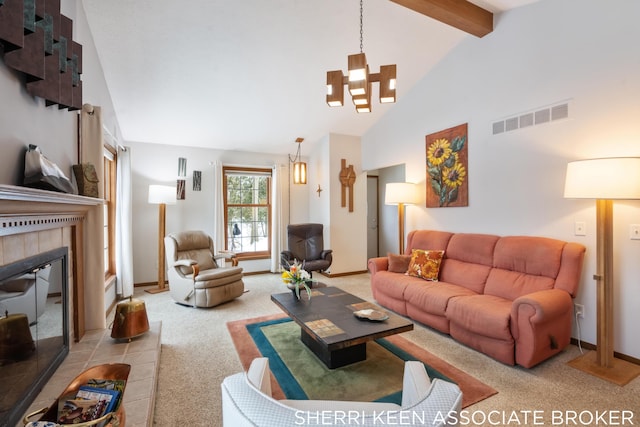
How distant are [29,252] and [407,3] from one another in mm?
3505

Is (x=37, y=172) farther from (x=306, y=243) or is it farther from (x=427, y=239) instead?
(x=306, y=243)

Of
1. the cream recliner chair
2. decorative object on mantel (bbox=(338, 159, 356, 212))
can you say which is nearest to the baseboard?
decorative object on mantel (bbox=(338, 159, 356, 212))

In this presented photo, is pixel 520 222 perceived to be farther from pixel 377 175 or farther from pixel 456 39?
pixel 377 175

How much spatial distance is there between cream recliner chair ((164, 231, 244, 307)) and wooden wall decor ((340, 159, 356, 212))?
225 cm

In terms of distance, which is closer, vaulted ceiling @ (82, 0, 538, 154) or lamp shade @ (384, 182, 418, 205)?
vaulted ceiling @ (82, 0, 538, 154)

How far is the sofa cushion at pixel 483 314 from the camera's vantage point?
2.41 metres

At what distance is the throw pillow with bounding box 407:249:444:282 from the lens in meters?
3.57

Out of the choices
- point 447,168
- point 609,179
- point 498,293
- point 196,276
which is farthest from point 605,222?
point 196,276

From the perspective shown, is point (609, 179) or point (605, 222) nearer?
point (609, 179)

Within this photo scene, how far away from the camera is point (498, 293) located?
2.99 m

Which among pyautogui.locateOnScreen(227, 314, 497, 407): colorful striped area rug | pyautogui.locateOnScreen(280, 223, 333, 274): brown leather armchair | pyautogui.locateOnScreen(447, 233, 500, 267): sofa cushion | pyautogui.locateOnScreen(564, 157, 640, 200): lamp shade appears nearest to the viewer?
pyautogui.locateOnScreen(227, 314, 497, 407): colorful striped area rug

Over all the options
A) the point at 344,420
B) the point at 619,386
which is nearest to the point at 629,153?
the point at 619,386

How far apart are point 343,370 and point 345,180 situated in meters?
3.64

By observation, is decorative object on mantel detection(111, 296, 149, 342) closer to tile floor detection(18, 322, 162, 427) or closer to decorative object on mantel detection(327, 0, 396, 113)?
tile floor detection(18, 322, 162, 427)
